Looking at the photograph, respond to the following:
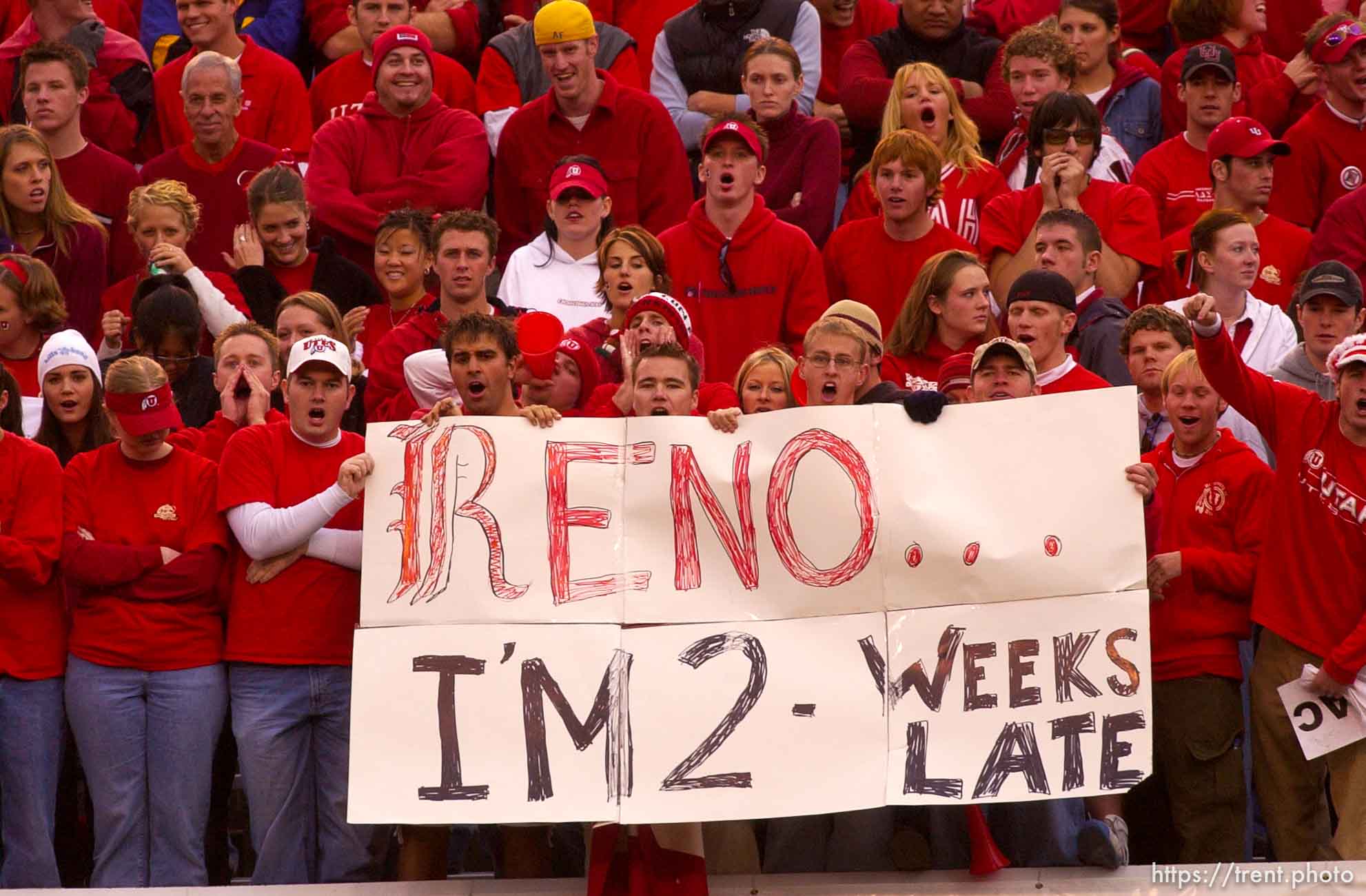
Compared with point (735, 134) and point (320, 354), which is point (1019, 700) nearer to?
point (320, 354)

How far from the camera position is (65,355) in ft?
25.5

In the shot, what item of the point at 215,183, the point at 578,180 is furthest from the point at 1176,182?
the point at 215,183

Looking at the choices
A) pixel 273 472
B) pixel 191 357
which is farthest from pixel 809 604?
pixel 191 357

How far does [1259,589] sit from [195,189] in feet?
18.1

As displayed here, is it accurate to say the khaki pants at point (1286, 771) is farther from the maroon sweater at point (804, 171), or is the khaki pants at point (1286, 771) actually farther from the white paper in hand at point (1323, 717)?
the maroon sweater at point (804, 171)

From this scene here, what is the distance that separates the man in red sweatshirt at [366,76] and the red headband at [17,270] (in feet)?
8.76

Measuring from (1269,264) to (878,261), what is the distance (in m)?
1.81

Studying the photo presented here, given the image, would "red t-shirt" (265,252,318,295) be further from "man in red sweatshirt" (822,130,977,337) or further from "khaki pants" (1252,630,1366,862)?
"khaki pants" (1252,630,1366,862)

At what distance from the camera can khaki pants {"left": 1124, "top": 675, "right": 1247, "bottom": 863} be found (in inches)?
282

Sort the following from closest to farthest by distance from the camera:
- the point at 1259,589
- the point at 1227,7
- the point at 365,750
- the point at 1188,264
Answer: the point at 365,750 → the point at 1259,589 → the point at 1188,264 → the point at 1227,7

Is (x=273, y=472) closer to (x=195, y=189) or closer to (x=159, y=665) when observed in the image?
(x=159, y=665)

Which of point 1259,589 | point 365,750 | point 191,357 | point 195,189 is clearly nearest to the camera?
point 365,750

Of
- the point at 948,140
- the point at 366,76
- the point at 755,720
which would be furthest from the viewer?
the point at 366,76

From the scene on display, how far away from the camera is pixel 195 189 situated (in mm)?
10266
